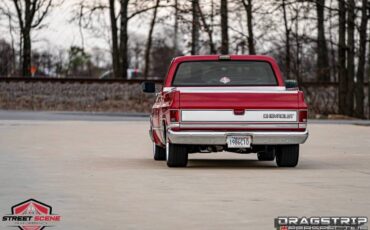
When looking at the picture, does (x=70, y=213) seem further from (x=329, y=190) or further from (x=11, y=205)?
(x=329, y=190)

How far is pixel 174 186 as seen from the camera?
15.2 metres

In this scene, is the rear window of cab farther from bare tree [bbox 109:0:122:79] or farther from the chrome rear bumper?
bare tree [bbox 109:0:122:79]

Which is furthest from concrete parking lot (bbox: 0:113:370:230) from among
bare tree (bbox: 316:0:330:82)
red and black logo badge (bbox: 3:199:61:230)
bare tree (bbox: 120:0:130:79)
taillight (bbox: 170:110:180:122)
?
bare tree (bbox: 120:0:130:79)

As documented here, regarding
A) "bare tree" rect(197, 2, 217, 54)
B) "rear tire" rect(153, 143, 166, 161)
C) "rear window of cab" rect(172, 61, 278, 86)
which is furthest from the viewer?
"bare tree" rect(197, 2, 217, 54)

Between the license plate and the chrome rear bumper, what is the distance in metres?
0.05

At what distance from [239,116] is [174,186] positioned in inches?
130

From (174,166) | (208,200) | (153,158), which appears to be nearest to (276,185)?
(208,200)

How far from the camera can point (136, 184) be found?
15500 mm

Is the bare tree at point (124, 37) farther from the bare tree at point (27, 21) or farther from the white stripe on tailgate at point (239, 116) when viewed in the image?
the white stripe on tailgate at point (239, 116)

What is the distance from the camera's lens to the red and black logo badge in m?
10.6

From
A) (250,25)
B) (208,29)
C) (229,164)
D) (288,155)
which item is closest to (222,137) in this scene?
(288,155)

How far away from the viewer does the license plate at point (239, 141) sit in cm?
1816

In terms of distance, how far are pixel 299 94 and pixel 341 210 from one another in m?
6.24

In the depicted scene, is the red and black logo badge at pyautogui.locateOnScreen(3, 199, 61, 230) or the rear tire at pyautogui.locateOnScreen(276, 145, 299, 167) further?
the rear tire at pyautogui.locateOnScreen(276, 145, 299, 167)
